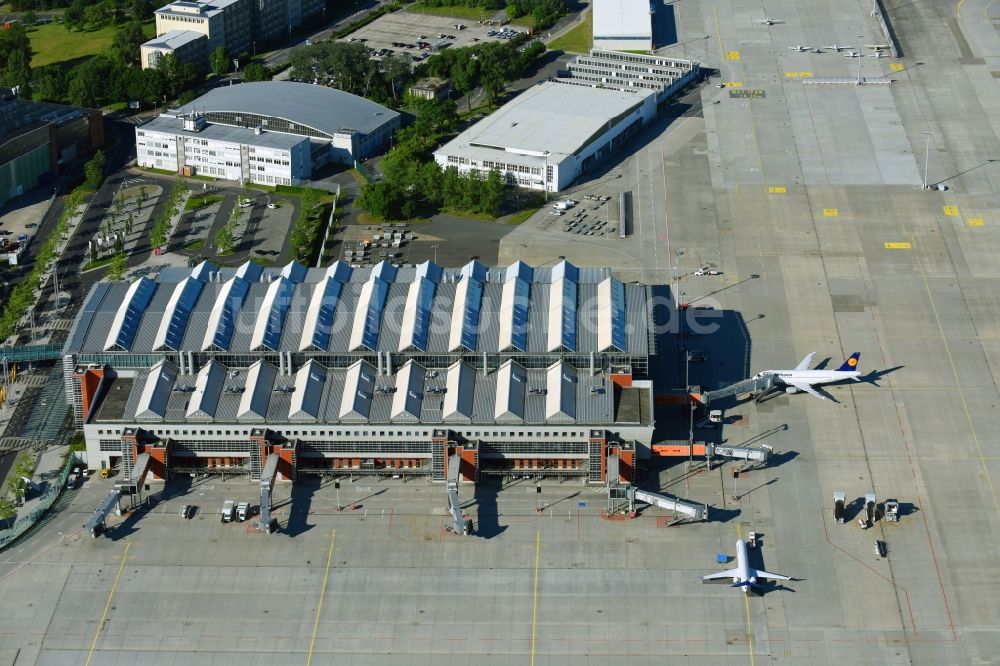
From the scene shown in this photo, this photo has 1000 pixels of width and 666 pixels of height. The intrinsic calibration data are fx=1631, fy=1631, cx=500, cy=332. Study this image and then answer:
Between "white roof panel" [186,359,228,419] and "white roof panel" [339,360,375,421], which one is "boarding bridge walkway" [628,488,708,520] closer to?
"white roof panel" [339,360,375,421]

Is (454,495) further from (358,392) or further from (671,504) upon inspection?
(671,504)

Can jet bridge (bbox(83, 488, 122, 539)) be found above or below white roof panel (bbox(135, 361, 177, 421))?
below

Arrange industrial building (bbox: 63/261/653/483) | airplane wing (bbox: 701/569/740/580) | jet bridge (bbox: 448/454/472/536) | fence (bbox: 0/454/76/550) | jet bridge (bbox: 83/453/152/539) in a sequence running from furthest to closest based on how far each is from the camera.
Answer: industrial building (bbox: 63/261/653/483), fence (bbox: 0/454/76/550), jet bridge (bbox: 83/453/152/539), jet bridge (bbox: 448/454/472/536), airplane wing (bbox: 701/569/740/580)

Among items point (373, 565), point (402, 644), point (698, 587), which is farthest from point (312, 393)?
point (698, 587)

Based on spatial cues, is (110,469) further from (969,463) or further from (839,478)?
(969,463)

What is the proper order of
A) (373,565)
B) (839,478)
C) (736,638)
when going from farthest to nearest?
(839,478), (373,565), (736,638)

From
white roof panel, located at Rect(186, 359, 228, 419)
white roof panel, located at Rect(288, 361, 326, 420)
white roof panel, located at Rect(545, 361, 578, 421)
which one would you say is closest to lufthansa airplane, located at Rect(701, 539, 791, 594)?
white roof panel, located at Rect(545, 361, 578, 421)

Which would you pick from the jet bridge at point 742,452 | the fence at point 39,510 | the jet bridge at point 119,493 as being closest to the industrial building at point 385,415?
the jet bridge at point 119,493
